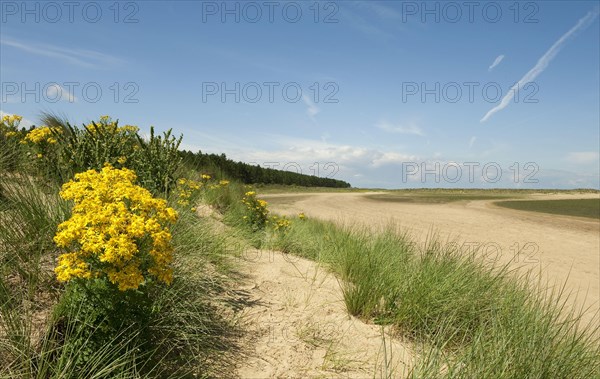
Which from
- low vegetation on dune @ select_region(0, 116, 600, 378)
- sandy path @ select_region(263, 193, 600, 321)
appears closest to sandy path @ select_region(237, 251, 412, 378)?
low vegetation on dune @ select_region(0, 116, 600, 378)

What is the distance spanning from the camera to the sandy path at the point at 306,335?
3.30 metres

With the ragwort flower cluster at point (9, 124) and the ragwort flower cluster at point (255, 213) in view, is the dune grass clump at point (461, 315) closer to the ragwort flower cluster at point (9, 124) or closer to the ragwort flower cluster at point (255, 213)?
the ragwort flower cluster at point (255, 213)

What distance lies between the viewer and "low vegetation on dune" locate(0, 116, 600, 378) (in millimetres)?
2602

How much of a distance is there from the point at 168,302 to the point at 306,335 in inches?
53.9

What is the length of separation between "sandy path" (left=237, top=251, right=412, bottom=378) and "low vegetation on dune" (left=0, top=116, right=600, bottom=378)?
0.17m

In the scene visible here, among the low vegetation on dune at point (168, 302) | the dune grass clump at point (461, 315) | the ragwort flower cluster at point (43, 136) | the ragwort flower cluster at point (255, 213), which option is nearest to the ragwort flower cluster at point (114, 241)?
the low vegetation on dune at point (168, 302)

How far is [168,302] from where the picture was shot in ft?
11.3

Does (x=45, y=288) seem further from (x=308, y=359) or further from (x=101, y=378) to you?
(x=308, y=359)

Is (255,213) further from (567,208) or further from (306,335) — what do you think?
(567,208)

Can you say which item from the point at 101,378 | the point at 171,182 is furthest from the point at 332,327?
the point at 171,182

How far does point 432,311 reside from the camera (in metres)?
4.02

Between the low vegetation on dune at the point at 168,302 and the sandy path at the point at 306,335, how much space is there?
0.17 meters

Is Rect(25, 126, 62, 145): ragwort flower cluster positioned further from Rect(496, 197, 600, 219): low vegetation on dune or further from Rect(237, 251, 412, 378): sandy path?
Rect(496, 197, 600, 219): low vegetation on dune

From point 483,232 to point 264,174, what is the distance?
55561mm
